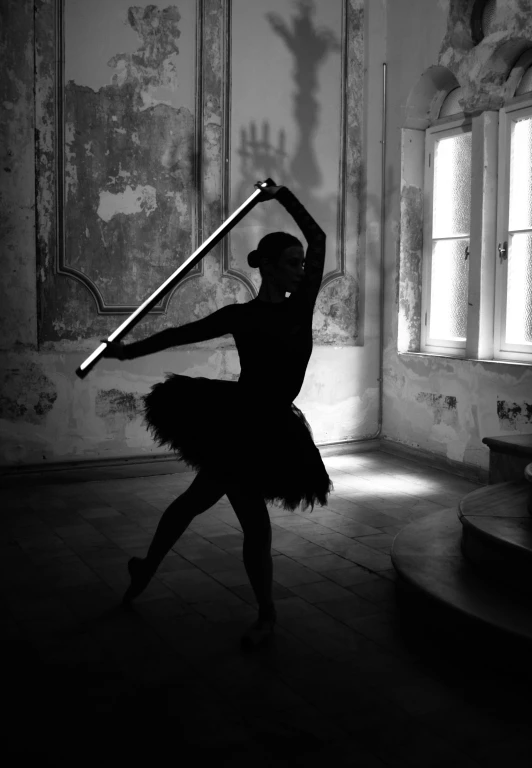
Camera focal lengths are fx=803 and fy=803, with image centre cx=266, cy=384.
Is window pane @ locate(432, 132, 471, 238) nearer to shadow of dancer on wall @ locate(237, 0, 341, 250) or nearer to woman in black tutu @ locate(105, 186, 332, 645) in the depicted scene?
shadow of dancer on wall @ locate(237, 0, 341, 250)

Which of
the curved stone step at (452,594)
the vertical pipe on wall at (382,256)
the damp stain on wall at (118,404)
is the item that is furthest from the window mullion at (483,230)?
the damp stain on wall at (118,404)

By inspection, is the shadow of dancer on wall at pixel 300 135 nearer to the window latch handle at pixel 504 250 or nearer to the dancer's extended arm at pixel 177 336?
the window latch handle at pixel 504 250

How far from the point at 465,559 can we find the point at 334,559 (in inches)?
28.2

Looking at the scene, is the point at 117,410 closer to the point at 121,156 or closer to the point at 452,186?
the point at 121,156

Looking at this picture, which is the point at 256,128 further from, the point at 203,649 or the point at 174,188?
the point at 203,649

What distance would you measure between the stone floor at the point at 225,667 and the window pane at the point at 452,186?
262cm

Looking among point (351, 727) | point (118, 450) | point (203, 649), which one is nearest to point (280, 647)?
point (203, 649)

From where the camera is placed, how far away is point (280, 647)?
2.75 m

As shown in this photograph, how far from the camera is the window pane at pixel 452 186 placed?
577cm

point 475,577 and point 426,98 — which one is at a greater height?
point 426,98

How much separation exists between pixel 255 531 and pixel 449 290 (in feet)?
12.2

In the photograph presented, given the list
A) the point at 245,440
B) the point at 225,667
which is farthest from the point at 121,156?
the point at 225,667

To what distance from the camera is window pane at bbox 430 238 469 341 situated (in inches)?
230

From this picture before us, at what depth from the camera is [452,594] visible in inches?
112
